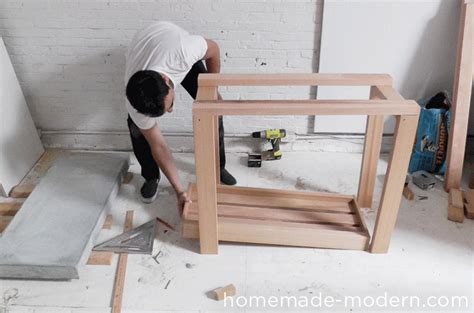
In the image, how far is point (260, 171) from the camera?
2.45 m

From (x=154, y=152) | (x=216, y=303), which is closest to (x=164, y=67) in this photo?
(x=154, y=152)

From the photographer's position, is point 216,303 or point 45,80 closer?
point 216,303

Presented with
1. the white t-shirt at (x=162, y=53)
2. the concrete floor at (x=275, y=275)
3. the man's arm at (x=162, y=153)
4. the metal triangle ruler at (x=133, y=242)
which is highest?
the white t-shirt at (x=162, y=53)

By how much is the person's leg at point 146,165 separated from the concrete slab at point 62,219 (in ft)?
0.51

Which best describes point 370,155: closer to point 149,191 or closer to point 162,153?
point 162,153

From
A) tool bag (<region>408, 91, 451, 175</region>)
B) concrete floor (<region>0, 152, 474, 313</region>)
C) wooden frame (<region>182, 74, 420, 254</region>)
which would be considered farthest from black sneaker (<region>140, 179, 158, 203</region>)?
tool bag (<region>408, 91, 451, 175</region>)

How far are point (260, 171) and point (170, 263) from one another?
Result: 2.86 feet

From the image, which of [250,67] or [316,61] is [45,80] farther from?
[316,61]

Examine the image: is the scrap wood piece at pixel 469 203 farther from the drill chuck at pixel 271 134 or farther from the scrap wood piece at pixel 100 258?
the scrap wood piece at pixel 100 258

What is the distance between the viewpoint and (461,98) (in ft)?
7.06

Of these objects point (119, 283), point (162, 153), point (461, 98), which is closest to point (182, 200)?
point (162, 153)

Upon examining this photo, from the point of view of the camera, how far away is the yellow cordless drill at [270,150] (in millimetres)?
2479

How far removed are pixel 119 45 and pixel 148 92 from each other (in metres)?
0.91

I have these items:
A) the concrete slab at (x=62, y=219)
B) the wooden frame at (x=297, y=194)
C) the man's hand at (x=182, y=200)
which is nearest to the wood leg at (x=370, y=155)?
the wooden frame at (x=297, y=194)
